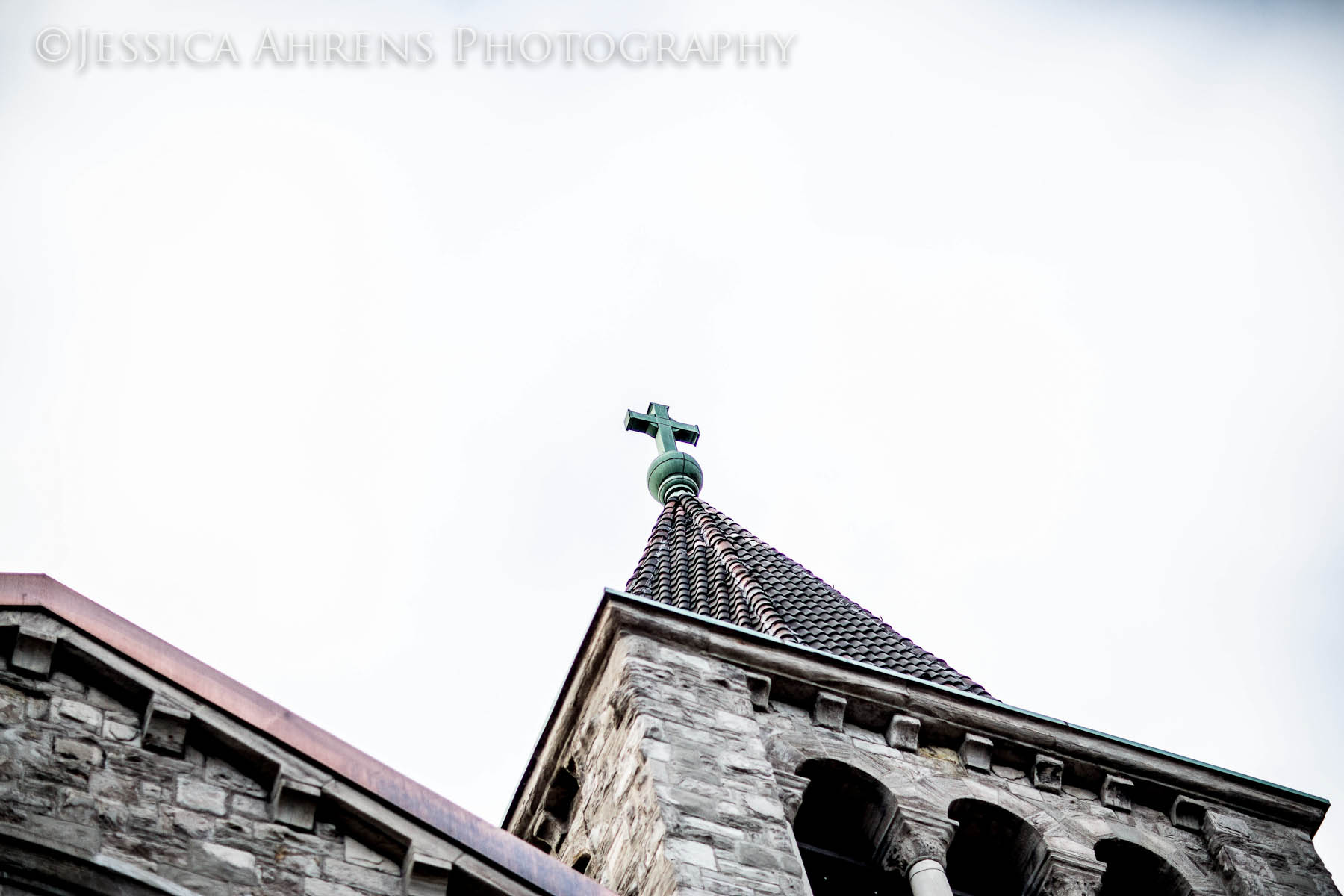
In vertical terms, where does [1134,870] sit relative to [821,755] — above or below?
below

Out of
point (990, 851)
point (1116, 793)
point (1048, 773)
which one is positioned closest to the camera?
point (990, 851)

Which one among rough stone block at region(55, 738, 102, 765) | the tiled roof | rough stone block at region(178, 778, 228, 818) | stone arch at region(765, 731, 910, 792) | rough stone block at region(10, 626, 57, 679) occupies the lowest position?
rough stone block at region(178, 778, 228, 818)

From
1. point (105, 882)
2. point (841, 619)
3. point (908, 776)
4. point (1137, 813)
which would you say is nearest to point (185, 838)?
point (105, 882)

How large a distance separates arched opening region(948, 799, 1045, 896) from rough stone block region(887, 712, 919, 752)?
0.53 meters

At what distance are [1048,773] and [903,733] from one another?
1.10 meters

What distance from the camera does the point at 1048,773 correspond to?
39.9ft

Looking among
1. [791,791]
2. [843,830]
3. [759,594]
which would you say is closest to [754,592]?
[759,594]

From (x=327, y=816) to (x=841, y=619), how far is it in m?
7.41

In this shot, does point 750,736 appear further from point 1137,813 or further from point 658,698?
point 1137,813

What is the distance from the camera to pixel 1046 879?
11336 mm

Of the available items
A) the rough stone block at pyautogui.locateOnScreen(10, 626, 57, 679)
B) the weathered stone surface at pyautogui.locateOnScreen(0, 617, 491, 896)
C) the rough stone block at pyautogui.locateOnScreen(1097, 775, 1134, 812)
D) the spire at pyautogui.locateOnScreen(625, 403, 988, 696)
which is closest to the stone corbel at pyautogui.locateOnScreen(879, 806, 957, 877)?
the rough stone block at pyautogui.locateOnScreen(1097, 775, 1134, 812)

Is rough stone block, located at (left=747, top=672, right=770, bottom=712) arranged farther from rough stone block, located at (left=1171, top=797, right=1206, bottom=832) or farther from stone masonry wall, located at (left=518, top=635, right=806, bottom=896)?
rough stone block, located at (left=1171, top=797, right=1206, bottom=832)

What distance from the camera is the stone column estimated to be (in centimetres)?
1078

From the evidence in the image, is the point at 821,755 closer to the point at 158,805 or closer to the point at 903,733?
the point at 903,733
